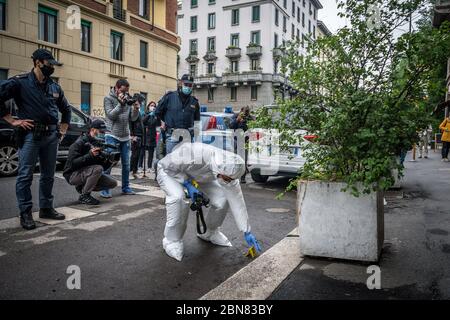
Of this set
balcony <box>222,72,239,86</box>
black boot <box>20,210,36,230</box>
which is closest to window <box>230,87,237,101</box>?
balcony <box>222,72,239,86</box>

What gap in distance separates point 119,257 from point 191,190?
3.18 feet

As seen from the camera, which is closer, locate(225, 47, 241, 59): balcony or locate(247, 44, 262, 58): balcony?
locate(247, 44, 262, 58): balcony

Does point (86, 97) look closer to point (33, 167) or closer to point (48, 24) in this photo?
point (48, 24)

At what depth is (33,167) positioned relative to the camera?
4.78 m

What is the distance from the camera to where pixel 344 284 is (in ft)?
10.7

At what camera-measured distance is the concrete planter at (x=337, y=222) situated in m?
3.73

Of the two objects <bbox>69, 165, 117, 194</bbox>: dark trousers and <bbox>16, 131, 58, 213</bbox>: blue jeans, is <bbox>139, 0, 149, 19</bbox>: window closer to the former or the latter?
<bbox>69, 165, 117, 194</bbox>: dark trousers

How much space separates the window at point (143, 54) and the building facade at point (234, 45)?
2288 cm

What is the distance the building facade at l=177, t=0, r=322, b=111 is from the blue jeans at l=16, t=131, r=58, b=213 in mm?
42926

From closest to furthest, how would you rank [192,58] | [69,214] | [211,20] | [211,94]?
[69,214] < [211,94] < [211,20] < [192,58]

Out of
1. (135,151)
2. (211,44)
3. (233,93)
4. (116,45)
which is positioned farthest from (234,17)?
(135,151)

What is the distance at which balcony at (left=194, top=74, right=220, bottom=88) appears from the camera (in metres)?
51.9
